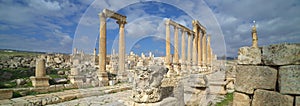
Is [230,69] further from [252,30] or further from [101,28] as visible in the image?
[101,28]

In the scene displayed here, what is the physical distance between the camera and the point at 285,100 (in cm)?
267

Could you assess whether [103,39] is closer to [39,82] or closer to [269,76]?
[39,82]

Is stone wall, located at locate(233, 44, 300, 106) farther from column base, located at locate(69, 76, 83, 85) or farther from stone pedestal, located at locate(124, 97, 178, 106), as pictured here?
column base, located at locate(69, 76, 83, 85)

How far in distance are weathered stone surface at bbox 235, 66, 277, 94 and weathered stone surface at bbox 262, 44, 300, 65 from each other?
16 centimetres

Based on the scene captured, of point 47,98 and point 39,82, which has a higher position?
point 39,82

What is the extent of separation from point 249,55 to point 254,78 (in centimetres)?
42

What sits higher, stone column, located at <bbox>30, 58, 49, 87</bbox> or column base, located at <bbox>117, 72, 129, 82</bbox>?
stone column, located at <bbox>30, 58, 49, 87</bbox>

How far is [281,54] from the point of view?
2723 millimetres

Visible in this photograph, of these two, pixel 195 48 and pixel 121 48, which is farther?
pixel 195 48

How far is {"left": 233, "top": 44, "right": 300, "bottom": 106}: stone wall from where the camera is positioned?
261 centimetres

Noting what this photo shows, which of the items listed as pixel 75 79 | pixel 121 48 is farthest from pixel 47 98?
pixel 121 48

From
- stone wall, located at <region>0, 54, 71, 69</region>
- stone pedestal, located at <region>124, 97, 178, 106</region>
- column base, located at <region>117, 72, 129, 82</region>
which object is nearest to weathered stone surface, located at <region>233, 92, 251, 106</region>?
stone pedestal, located at <region>124, 97, 178, 106</region>

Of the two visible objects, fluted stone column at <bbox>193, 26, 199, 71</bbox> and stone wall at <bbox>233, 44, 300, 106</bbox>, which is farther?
fluted stone column at <bbox>193, 26, 199, 71</bbox>

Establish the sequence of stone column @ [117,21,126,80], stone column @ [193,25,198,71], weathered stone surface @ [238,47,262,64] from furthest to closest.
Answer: stone column @ [193,25,198,71]
stone column @ [117,21,126,80]
weathered stone surface @ [238,47,262,64]
